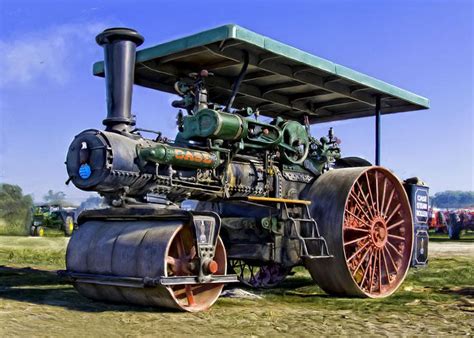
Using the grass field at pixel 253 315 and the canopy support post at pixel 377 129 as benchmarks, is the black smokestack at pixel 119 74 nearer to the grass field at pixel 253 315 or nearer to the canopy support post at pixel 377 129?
the grass field at pixel 253 315

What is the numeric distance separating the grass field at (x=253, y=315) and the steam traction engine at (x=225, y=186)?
283 mm

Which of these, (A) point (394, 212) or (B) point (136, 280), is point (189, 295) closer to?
(B) point (136, 280)

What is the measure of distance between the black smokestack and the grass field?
1.90 m

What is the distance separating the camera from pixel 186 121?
6.87 meters

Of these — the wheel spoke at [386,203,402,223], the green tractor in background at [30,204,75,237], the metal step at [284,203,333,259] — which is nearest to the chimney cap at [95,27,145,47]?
the metal step at [284,203,333,259]

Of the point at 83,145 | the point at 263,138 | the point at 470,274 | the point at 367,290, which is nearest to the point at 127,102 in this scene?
the point at 83,145

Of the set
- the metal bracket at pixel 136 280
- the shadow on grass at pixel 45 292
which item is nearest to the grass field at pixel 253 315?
the shadow on grass at pixel 45 292

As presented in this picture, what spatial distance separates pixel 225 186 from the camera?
7.00 m

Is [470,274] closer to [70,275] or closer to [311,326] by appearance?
[311,326]

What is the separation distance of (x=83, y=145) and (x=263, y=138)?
218cm

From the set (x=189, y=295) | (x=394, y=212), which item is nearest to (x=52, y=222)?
(x=394, y=212)

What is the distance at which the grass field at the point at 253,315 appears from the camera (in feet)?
16.2

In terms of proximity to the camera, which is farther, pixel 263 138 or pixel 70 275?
pixel 263 138

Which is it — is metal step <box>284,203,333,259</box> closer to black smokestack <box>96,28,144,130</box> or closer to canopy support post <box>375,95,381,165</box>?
black smokestack <box>96,28,144,130</box>
